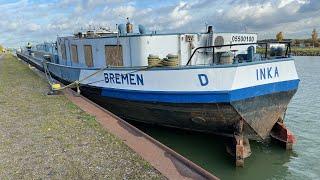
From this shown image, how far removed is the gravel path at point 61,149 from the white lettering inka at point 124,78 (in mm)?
1411

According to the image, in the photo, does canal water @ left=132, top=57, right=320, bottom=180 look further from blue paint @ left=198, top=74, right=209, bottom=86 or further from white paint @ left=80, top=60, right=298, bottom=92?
blue paint @ left=198, top=74, right=209, bottom=86

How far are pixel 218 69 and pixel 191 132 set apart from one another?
2.62m

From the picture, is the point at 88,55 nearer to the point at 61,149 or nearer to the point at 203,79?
the point at 203,79

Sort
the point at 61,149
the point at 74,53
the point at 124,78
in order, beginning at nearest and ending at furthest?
1. the point at 61,149
2. the point at 124,78
3. the point at 74,53

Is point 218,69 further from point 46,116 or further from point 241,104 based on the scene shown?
point 46,116

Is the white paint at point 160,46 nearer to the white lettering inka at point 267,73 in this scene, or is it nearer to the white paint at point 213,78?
the white paint at point 213,78

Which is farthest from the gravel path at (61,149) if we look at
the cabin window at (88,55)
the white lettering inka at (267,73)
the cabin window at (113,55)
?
the white lettering inka at (267,73)

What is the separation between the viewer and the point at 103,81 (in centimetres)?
1173

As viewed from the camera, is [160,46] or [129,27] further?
[129,27]

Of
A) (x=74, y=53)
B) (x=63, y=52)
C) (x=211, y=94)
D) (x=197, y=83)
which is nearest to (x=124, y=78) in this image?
(x=197, y=83)

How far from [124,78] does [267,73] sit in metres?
4.17

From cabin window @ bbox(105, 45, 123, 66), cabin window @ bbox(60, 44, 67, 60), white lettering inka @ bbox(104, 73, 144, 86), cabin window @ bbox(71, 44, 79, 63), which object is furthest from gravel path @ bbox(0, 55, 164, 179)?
cabin window @ bbox(60, 44, 67, 60)

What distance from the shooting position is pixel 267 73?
8836mm

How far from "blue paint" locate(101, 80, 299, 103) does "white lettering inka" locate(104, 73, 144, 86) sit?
29cm
